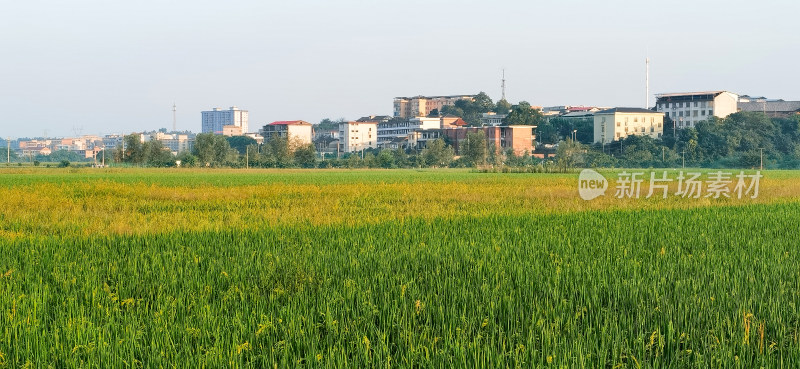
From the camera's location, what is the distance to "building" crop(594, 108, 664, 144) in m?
86.8

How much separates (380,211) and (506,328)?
1012 centimetres

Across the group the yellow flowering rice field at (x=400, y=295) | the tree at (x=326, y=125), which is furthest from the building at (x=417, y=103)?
the yellow flowering rice field at (x=400, y=295)

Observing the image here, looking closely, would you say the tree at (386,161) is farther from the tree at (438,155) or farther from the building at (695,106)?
the building at (695,106)

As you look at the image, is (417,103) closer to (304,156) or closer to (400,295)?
(304,156)

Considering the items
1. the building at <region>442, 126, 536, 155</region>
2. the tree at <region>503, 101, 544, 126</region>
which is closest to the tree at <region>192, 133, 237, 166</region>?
the building at <region>442, 126, 536, 155</region>

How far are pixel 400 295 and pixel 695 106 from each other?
92533 mm

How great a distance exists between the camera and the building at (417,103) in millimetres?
144262

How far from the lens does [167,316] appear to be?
4453mm

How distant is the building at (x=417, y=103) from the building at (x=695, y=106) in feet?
180

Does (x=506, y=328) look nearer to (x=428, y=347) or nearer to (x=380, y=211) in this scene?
(x=428, y=347)


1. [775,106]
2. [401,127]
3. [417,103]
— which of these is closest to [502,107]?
[401,127]

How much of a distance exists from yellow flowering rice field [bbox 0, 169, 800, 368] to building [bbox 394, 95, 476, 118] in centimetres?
13416

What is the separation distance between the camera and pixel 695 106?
8969 centimetres

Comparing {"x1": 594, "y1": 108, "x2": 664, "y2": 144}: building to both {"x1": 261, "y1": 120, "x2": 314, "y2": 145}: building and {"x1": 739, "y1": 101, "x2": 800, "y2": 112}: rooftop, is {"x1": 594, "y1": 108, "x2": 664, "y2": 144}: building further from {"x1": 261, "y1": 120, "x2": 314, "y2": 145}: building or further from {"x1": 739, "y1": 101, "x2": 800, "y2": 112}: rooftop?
{"x1": 261, "y1": 120, "x2": 314, "y2": 145}: building
